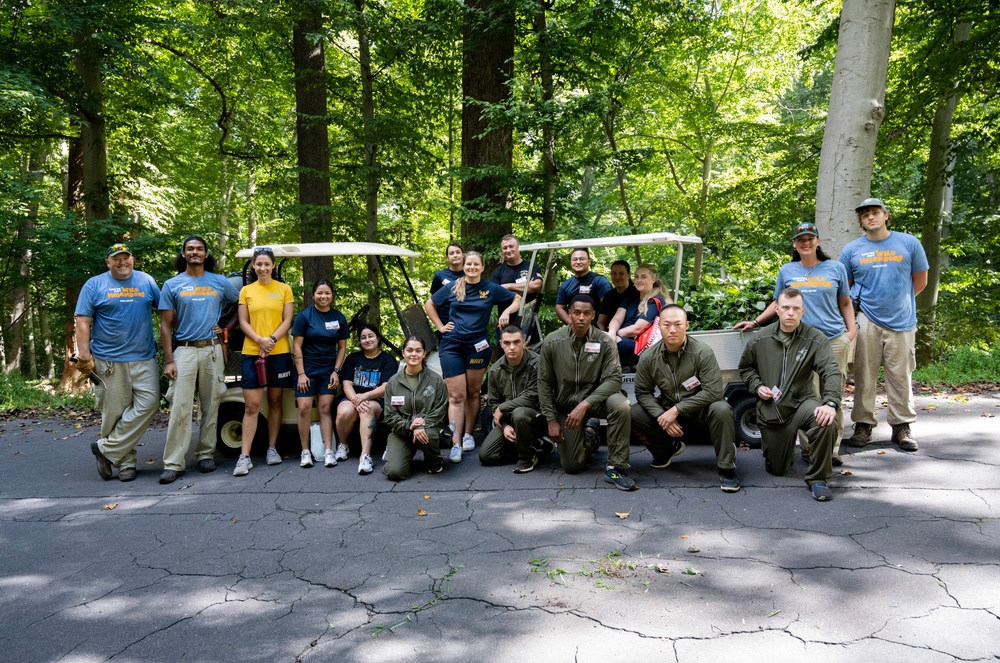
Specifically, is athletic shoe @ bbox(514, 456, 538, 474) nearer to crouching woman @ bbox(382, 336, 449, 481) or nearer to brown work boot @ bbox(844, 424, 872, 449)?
crouching woman @ bbox(382, 336, 449, 481)

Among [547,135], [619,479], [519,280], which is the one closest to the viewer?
[619,479]

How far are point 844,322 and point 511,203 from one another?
457cm

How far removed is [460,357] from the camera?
6.18 metres

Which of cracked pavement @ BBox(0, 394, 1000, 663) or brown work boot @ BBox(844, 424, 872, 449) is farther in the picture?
brown work boot @ BBox(844, 424, 872, 449)

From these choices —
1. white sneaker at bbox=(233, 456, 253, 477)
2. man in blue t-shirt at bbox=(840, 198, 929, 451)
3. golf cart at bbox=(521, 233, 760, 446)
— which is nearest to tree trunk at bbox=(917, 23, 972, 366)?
man in blue t-shirt at bbox=(840, 198, 929, 451)

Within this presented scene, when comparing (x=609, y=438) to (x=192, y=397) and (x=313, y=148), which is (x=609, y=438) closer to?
(x=192, y=397)

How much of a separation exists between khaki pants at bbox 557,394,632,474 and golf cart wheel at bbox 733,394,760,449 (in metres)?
1.28

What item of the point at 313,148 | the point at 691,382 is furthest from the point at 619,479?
the point at 313,148

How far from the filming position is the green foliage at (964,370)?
897 cm

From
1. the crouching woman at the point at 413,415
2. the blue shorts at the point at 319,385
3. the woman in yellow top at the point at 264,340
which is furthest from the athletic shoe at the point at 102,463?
the crouching woman at the point at 413,415

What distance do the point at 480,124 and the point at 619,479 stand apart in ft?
18.8

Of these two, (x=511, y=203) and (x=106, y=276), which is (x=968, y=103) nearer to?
(x=511, y=203)

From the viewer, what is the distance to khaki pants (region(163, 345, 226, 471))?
19.0 feet

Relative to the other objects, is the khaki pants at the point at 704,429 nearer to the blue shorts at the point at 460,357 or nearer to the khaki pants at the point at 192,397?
the blue shorts at the point at 460,357
